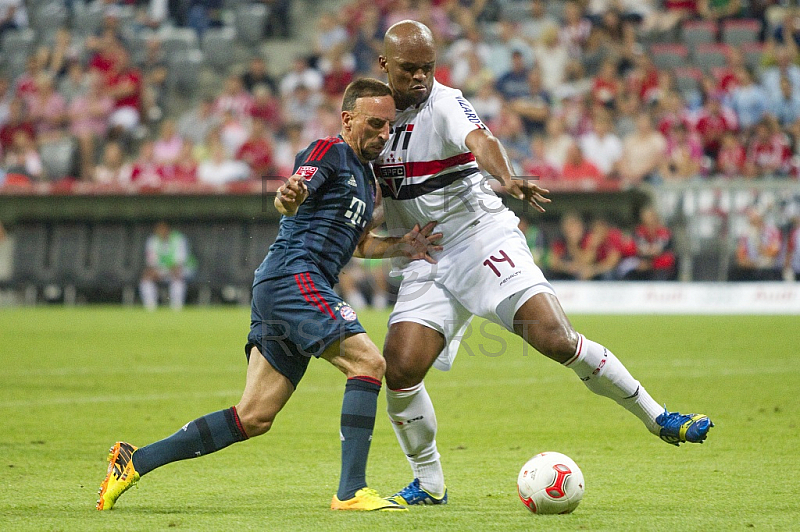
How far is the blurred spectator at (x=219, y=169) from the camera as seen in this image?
20406 mm

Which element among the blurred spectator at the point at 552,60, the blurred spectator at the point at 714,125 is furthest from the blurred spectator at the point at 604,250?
the blurred spectator at the point at 552,60

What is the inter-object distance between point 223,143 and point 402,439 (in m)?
16.4

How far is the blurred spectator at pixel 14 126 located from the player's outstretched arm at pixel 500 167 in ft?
63.4

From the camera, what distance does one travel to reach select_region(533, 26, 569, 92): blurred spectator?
2056cm

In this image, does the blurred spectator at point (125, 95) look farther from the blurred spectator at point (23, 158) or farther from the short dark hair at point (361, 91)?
the short dark hair at point (361, 91)

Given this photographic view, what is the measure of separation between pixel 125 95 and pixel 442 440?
17.3 m

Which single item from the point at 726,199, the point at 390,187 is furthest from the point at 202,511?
the point at 726,199

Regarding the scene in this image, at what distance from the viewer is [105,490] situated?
15.7ft

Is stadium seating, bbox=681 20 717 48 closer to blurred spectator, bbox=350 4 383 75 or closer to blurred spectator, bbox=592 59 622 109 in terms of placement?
blurred spectator, bbox=592 59 622 109

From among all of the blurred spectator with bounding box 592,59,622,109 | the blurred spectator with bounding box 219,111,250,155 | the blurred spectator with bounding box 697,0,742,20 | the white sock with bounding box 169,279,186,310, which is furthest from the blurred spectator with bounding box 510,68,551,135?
the white sock with bounding box 169,279,186,310

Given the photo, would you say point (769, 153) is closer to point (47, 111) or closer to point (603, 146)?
point (603, 146)

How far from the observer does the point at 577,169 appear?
18.3m

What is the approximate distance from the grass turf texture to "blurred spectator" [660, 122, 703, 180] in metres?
4.89

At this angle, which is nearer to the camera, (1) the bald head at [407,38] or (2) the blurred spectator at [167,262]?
(1) the bald head at [407,38]
